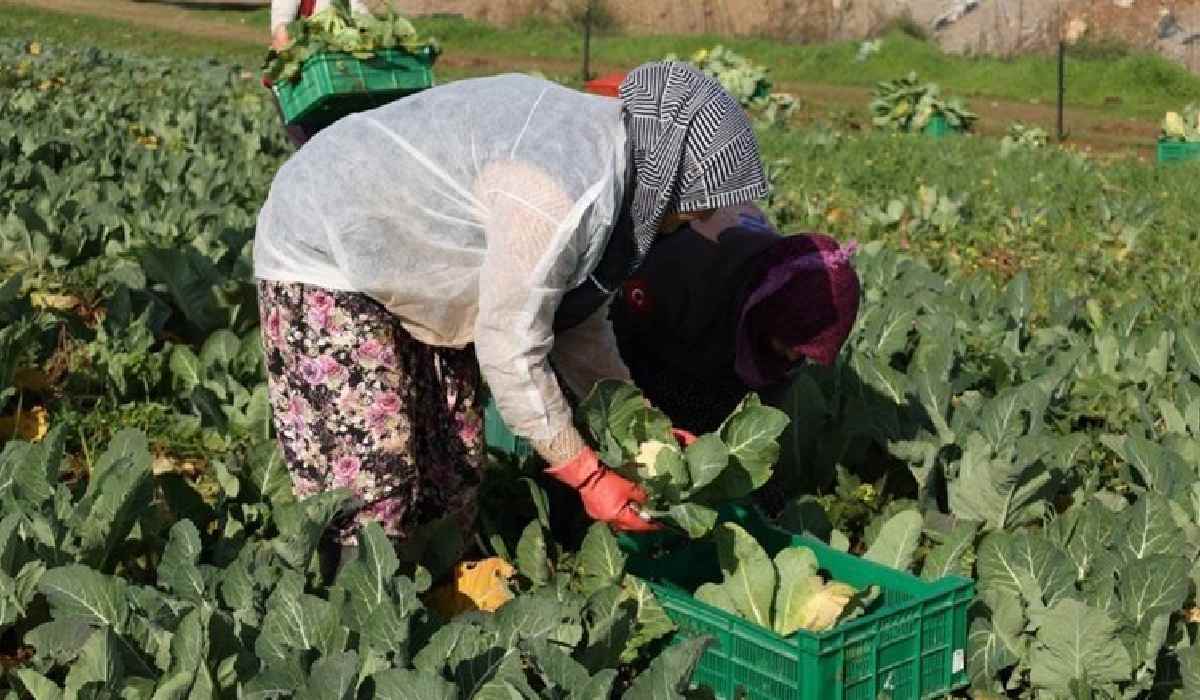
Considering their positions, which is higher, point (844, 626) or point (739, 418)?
point (739, 418)

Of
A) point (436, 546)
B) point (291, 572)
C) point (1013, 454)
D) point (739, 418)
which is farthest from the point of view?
point (1013, 454)

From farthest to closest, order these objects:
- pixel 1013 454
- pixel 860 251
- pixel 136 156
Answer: pixel 136 156
pixel 860 251
pixel 1013 454

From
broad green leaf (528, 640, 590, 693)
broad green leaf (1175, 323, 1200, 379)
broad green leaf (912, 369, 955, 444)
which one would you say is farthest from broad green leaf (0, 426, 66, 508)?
broad green leaf (1175, 323, 1200, 379)

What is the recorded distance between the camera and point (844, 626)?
293 cm

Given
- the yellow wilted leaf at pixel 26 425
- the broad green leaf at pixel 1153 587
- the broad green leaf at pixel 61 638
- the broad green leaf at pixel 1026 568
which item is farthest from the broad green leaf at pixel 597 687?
the yellow wilted leaf at pixel 26 425

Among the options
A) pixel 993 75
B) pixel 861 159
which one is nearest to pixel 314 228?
pixel 861 159

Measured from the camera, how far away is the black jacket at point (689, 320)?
13.4ft

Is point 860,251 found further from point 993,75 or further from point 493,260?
point 993,75

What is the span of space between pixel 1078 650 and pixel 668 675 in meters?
0.92

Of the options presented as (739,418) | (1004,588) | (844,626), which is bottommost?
(1004,588)

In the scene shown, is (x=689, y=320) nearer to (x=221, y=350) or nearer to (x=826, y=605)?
(x=826, y=605)

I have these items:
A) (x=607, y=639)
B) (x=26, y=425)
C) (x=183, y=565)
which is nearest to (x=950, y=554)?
(x=607, y=639)

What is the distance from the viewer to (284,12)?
6.30 metres

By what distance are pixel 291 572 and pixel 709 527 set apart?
0.80 m
